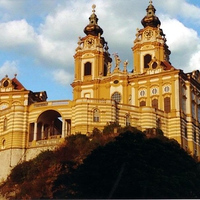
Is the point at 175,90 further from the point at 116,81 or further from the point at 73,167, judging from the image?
the point at 73,167

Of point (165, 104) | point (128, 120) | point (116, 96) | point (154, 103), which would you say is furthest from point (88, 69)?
point (128, 120)

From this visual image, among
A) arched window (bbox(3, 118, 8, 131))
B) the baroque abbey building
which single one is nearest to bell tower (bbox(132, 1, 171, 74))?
the baroque abbey building

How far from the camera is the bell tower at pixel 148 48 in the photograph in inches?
3110

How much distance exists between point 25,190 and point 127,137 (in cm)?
1090

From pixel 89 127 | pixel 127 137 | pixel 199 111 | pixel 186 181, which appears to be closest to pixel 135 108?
pixel 89 127

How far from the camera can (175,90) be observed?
237 feet

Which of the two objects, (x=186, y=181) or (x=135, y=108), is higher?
(x=135, y=108)

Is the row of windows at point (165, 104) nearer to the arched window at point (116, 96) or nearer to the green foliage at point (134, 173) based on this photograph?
the arched window at point (116, 96)

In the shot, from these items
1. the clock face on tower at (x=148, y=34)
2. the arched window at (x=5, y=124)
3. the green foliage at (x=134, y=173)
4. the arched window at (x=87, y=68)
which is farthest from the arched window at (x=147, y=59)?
the green foliage at (x=134, y=173)

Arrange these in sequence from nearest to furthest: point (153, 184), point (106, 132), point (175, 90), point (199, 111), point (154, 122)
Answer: point (153, 184) < point (106, 132) < point (154, 122) < point (175, 90) < point (199, 111)

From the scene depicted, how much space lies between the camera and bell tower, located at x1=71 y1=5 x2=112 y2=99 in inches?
3157

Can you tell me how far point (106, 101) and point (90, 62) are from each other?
17110 millimetres

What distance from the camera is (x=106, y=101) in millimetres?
66188

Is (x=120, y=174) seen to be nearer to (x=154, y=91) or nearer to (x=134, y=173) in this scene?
(x=134, y=173)
